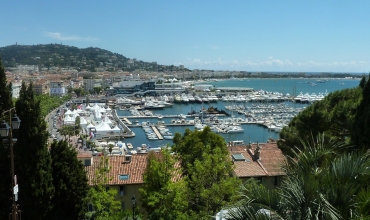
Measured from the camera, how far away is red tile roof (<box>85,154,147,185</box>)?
10.8 meters

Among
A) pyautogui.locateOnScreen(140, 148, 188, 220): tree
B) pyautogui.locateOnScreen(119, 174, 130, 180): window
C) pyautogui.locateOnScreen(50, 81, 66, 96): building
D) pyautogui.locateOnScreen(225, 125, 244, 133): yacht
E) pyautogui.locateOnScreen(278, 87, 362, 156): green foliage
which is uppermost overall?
pyautogui.locateOnScreen(278, 87, 362, 156): green foliage

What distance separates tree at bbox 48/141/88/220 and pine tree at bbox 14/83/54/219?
0.44 meters

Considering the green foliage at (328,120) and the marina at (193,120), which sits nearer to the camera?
the green foliage at (328,120)

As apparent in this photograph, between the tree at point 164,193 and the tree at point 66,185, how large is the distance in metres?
1.63

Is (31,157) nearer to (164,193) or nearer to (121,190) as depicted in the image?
(164,193)

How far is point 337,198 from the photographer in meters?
2.69

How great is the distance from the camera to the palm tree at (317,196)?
259cm

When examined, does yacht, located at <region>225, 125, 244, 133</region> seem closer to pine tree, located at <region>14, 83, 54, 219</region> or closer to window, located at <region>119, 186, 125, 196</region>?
window, located at <region>119, 186, 125, 196</region>

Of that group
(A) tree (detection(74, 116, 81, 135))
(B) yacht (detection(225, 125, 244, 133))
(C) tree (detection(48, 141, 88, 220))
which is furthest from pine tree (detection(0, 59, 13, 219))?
(B) yacht (detection(225, 125, 244, 133))

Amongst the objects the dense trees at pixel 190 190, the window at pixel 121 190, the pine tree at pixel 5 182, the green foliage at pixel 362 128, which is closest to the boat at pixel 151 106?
the window at pixel 121 190

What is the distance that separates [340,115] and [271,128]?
3327cm

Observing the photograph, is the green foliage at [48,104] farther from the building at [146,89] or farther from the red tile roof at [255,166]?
the red tile roof at [255,166]

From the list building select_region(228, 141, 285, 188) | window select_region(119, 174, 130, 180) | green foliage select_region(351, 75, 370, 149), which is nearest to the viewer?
green foliage select_region(351, 75, 370, 149)

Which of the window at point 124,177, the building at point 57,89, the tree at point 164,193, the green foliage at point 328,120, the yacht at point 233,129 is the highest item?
the green foliage at point 328,120
